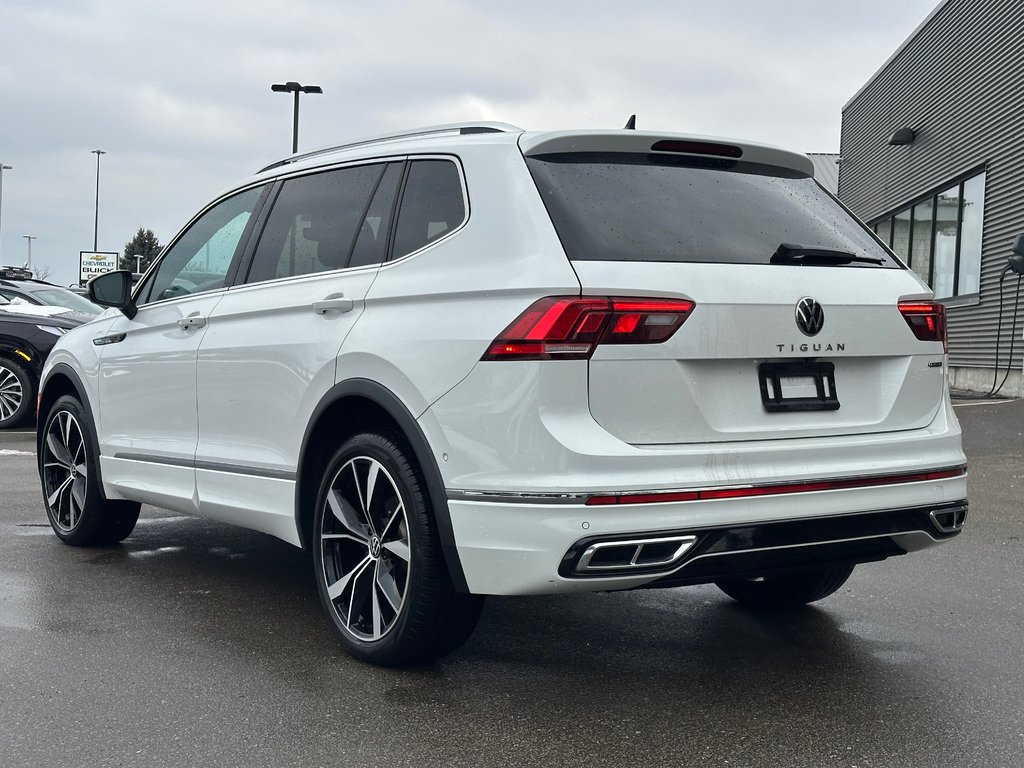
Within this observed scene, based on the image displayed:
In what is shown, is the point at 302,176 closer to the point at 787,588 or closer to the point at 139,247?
the point at 787,588

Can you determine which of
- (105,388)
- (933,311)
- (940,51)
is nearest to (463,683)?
(933,311)

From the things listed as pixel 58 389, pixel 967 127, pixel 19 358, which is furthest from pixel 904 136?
pixel 58 389

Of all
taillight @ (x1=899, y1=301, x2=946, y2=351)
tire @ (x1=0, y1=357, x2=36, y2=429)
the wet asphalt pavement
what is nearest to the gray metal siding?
tire @ (x1=0, y1=357, x2=36, y2=429)

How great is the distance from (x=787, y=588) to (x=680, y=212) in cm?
188

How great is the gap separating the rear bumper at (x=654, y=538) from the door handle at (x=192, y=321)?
2011 millimetres

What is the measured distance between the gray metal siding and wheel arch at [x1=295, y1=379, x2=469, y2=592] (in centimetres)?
1477

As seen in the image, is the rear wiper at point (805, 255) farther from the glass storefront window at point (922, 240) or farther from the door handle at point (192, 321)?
the glass storefront window at point (922, 240)

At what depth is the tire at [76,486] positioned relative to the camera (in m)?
6.05

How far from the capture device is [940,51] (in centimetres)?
2094

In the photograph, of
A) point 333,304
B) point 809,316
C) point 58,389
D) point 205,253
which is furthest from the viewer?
point 58,389

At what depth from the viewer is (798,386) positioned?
3.67 meters

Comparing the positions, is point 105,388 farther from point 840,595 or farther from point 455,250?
point 840,595

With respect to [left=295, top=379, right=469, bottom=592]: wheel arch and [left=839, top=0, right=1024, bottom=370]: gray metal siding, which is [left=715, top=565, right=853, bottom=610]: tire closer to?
[left=295, top=379, right=469, bottom=592]: wheel arch

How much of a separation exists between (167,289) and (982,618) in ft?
12.9
